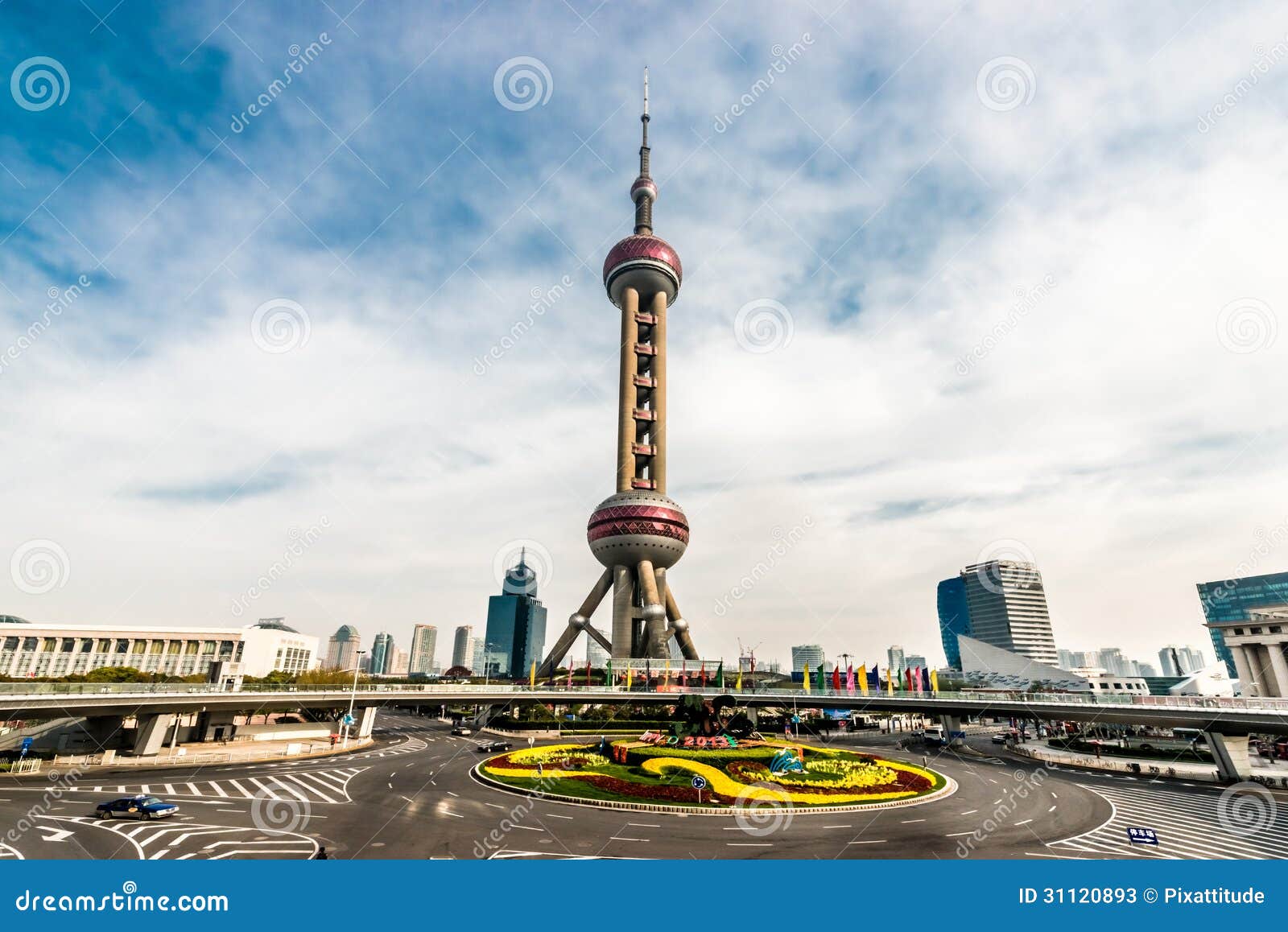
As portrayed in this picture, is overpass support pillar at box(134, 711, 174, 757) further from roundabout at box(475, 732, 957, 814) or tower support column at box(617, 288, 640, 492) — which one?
tower support column at box(617, 288, 640, 492)

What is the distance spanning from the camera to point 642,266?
12719cm

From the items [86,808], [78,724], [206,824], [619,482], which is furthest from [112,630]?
[206,824]

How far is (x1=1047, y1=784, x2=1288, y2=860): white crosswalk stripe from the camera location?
25.1m

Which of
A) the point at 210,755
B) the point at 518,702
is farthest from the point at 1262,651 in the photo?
the point at 210,755

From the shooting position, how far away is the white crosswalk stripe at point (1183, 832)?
82.3ft

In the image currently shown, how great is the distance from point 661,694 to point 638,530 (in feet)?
118

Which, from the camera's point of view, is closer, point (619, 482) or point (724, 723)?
point (724, 723)

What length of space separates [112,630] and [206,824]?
4267 inches

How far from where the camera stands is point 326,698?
191 feet

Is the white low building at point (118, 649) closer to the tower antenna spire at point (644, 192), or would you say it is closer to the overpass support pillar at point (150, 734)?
the overpass support pillar at point (150, 734)

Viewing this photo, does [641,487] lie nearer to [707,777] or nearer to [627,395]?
[627,395]

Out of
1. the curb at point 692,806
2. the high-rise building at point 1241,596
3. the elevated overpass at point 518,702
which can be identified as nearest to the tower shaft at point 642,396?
the elevated overpass at point 518,702

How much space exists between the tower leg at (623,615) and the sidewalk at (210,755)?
55488 mm

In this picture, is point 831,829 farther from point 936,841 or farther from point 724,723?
point 724,723
